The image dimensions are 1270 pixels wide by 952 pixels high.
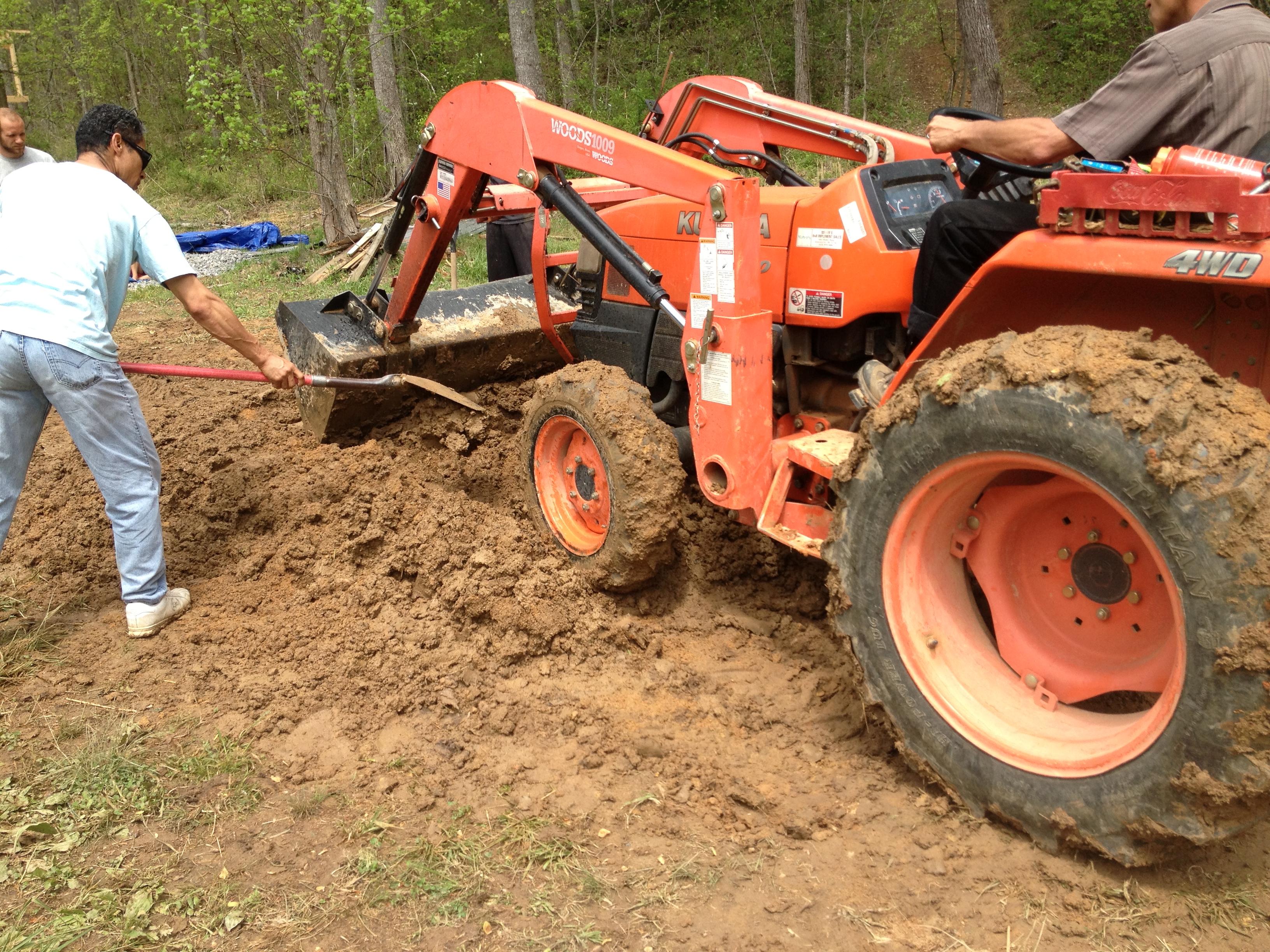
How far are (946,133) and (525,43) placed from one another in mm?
11958

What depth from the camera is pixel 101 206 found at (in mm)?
3840

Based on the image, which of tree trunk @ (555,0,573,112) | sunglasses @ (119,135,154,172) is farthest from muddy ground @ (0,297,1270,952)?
tree trunk @ (555,0,573,112)

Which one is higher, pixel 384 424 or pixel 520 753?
pixel 384 424

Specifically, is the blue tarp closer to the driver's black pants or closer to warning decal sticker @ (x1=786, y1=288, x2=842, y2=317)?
warning decal sticker @ (x1=786, y1=288, x2=842, y2=317)

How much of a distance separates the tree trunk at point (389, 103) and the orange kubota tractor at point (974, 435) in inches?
347

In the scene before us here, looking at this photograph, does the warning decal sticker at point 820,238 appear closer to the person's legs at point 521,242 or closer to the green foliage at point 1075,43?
the person's legs at point 521,242

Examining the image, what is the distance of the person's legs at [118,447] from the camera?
3.80 m

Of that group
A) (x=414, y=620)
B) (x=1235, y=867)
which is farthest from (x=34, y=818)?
(x=1235, y=867)

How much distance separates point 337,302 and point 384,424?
730mm

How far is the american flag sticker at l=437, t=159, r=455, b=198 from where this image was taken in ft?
15.4

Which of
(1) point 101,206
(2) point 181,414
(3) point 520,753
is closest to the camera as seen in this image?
(3) point 520,753

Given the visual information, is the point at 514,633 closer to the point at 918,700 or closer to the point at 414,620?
the point at 414,620

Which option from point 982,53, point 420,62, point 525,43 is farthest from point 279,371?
point 420,62

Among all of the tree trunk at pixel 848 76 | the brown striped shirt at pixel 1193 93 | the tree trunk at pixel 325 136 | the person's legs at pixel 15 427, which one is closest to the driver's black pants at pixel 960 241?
the brown striped shirt at pixel 1193 93
